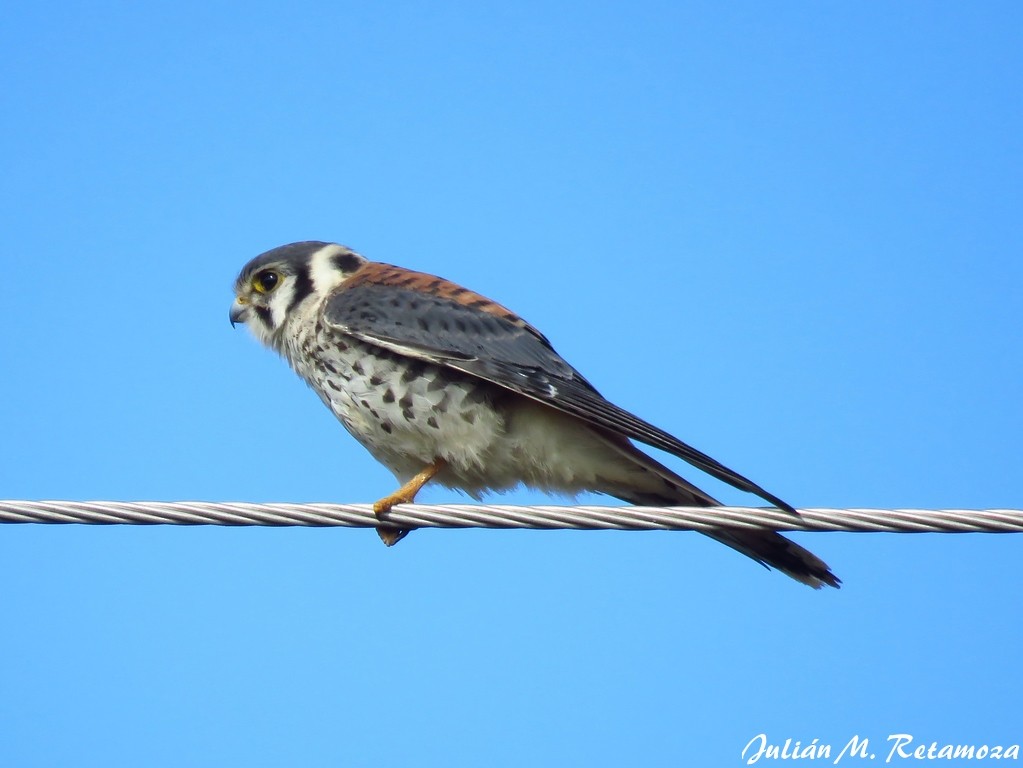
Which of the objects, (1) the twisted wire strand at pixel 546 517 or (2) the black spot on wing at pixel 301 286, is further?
(2) the black spot on wing at pixel 301 286

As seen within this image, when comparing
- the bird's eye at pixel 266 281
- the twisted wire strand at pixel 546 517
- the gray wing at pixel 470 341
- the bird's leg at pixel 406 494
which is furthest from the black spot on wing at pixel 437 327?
the twisted wire strand at pixel 546 517

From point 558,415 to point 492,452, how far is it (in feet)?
0.81

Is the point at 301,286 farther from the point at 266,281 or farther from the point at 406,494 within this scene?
the point at 406,494

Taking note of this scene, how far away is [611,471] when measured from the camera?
3.80m

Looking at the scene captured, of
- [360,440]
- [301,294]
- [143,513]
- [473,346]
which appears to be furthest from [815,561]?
[301,294]

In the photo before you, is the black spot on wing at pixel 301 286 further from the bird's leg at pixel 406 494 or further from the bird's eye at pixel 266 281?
the bird's leg at pixel 406 494

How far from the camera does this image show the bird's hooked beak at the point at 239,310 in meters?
4.71

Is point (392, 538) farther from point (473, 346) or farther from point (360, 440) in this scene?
point (473, 346)

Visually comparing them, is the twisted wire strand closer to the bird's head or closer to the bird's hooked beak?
A: the bird's head

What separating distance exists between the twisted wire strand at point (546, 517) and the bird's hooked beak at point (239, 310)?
7.04 ft

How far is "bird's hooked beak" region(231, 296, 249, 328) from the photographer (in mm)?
4715

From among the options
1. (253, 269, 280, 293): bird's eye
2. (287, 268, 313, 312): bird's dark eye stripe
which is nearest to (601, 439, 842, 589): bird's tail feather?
(287, 268, 313, 312): bird's dark eye stripe

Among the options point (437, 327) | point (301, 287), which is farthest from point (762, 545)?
point (301, 287)

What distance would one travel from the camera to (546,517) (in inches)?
104
